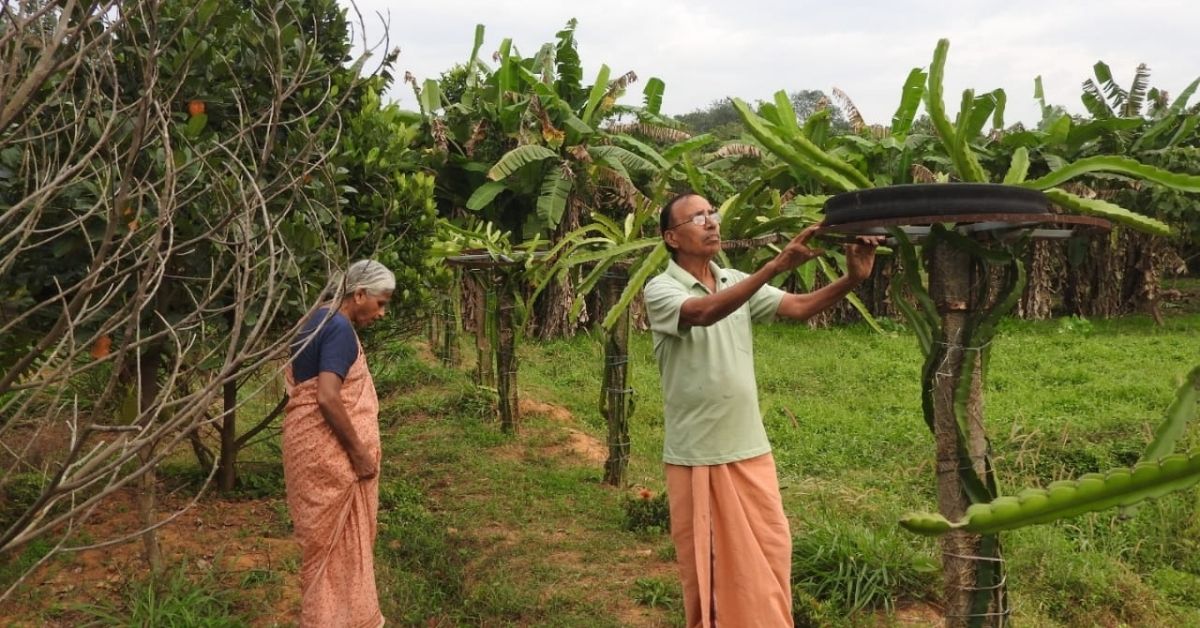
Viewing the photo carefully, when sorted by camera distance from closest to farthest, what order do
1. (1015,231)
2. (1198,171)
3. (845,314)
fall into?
(1015,231)
(1198,171)
(845,314)

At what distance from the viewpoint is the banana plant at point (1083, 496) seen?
68.8 inches

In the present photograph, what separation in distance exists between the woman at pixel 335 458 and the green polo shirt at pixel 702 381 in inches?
46.3

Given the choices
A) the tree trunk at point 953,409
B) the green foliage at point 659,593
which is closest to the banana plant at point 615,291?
the green foliage at point 659,593

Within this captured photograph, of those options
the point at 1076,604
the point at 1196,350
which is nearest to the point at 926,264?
the point at 1076,604

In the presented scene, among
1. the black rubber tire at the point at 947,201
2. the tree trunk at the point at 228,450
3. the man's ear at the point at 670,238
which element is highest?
the black rubber tire at the point at 947,201

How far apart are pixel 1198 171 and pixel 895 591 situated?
12109mm

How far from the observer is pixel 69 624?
4.16 meters

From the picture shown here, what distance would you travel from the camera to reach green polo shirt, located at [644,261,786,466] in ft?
10.7

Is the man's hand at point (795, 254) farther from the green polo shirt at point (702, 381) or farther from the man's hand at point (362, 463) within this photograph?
the man's hand at point (362, 463)

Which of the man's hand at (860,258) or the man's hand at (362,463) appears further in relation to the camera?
the man's hand at (362,463)

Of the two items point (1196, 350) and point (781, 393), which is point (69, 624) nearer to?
point (781, 393)

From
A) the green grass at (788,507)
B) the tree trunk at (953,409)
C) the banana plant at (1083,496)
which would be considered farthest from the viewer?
the green grass at (788,507)

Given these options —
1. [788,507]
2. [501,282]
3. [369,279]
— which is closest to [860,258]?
[369,279]

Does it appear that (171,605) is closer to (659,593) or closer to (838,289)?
(659,593)
